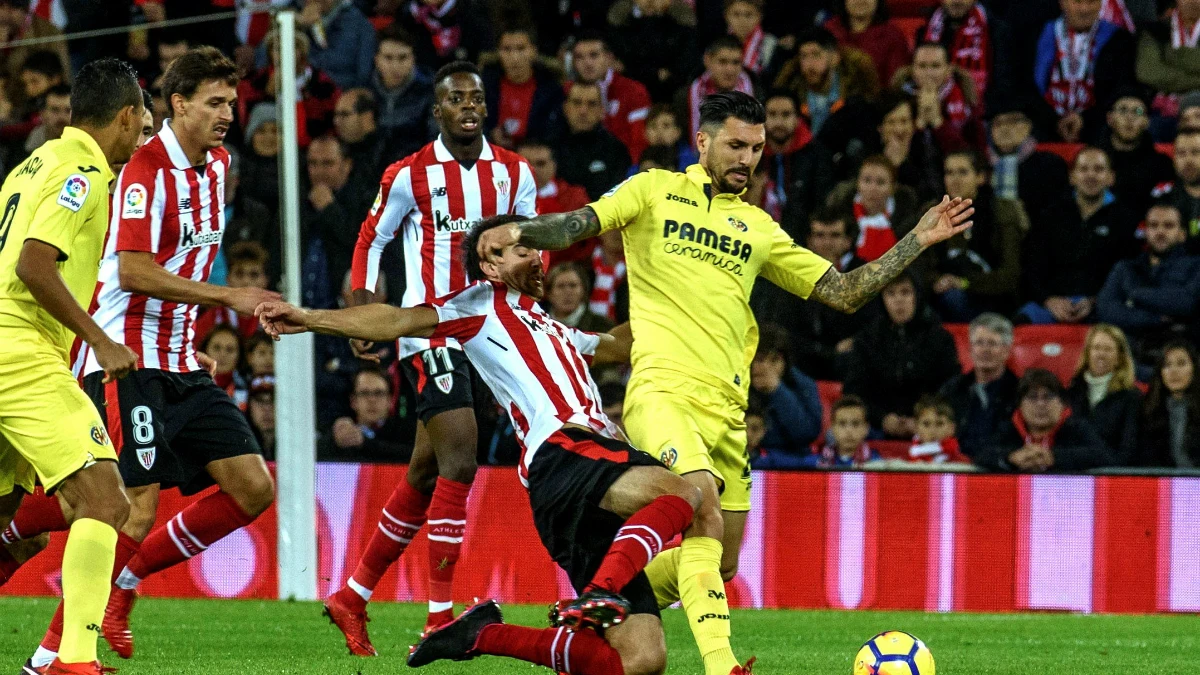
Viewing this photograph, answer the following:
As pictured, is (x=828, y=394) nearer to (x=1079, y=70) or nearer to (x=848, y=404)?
(x=848, y=404)

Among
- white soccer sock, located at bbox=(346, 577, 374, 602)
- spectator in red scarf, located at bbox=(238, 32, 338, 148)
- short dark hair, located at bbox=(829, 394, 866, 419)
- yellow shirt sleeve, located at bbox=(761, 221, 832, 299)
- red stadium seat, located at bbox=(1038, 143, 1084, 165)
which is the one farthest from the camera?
spectator in red scarf, located at bbox=(238, 32, 338, 148)

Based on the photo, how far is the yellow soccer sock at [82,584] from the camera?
570 centimetres

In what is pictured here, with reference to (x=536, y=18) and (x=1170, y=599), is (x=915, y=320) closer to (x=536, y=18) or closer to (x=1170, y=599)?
(x=1170, y=599)

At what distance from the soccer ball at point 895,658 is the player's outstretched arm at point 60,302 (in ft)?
8.94

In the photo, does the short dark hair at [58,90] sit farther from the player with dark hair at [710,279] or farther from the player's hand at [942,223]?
the player's hand at [942,223]

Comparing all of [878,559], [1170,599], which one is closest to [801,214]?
[878,559]

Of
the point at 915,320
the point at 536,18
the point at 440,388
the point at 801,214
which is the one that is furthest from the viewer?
the point at 536,18

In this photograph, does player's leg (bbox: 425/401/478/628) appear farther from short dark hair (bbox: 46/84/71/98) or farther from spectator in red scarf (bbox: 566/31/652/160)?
short dark hair (bbox: 46/84/71/98)

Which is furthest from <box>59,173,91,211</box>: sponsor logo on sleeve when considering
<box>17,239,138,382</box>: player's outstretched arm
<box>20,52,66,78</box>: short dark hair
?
<box>20,52,66,78</box>: short dark hair

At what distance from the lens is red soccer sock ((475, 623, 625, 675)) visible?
223 inches

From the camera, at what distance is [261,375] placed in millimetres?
11961

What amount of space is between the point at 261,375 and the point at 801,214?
4098mm

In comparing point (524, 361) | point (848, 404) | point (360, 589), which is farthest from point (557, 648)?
point (848, 404)

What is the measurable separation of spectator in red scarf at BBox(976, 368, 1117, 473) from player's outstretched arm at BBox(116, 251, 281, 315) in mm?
6171
